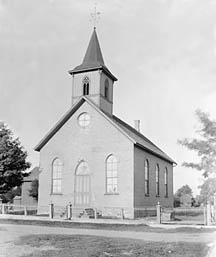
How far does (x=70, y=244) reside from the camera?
10555 mm

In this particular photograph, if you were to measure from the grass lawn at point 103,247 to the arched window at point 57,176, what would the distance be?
12.9 meters

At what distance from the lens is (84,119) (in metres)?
24.9

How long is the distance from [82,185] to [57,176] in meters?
2.00

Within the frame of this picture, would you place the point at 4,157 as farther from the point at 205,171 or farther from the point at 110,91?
the point at 205,171

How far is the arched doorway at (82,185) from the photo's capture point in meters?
23.8

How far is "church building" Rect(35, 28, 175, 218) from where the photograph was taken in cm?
2303

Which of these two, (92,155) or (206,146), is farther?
(92,155)

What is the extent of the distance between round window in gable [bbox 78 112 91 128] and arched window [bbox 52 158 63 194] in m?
2.86

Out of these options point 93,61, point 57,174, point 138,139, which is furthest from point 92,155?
point 93,61

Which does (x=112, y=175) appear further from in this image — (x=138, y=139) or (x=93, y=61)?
(x=93, y=61)

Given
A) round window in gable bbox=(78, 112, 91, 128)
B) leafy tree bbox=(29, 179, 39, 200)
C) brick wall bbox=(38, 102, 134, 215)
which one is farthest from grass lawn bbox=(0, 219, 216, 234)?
leafy tree bbox=(29, 179, 39, 200)

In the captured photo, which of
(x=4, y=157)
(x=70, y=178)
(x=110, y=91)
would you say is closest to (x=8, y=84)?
(x=4, y=157)

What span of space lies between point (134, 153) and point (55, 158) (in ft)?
18.2

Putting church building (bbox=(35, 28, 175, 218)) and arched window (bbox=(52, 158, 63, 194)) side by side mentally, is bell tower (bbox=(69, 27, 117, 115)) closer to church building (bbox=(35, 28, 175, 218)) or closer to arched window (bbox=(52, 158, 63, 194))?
church building (bbox=(35, 28, 175, 218))
